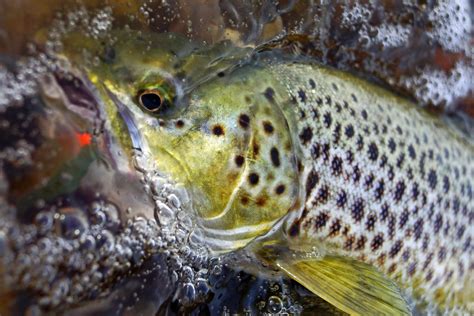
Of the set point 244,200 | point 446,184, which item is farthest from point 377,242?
point 244,200

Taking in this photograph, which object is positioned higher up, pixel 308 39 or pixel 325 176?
pixel 308 39

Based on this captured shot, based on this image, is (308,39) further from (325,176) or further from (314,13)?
(325,176)

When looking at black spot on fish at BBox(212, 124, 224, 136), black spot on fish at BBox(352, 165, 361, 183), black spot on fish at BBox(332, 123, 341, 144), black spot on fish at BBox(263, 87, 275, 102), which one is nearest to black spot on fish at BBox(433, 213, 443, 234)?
black spot on fish at BBox(352, 165, 361, 183)

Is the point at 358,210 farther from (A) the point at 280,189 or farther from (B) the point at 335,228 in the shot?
(A) the point at 280,189

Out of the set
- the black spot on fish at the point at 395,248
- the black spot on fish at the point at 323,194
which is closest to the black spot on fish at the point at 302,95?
the black spot on fish at the point at 323,194

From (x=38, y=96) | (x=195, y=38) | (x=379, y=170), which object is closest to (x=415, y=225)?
(x=379, y=170)

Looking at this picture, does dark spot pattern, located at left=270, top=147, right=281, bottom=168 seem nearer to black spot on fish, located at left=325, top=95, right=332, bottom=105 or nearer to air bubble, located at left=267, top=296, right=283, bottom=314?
black spot on fish, located at left=325, top=95, right=332, bottom=105
